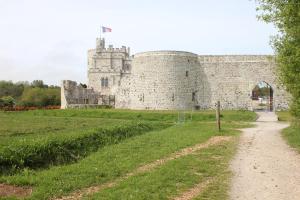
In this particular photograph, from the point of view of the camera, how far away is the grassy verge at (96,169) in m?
8.10

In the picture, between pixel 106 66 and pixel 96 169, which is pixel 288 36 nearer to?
pixel 96 169

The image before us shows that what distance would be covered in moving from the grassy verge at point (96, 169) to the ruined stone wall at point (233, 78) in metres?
25.8

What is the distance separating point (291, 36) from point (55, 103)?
5288 centimetres

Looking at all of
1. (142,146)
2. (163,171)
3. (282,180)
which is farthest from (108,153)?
(282,180)

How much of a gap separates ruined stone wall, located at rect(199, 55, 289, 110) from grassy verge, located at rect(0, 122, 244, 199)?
84.7 feet

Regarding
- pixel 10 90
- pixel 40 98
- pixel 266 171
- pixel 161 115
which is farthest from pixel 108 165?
pixel 10 90

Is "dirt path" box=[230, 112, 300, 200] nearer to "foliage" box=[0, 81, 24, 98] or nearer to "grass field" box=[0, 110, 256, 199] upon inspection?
"grass field" box=[0, 110, 256, 199]

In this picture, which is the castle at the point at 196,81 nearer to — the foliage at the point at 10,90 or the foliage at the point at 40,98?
the foliage at the point at 40,98

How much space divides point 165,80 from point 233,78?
7280mm

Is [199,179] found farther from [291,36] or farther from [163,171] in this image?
[291,36]

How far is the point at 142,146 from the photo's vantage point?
14.1 meters

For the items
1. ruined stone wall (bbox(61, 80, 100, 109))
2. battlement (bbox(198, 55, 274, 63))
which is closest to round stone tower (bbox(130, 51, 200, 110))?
battlement (bbox(198, 55, 274, 63))

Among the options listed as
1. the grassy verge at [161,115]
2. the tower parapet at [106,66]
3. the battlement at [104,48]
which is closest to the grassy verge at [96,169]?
the grassy verge at [161,115]

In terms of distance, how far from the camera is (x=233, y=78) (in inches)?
1599
